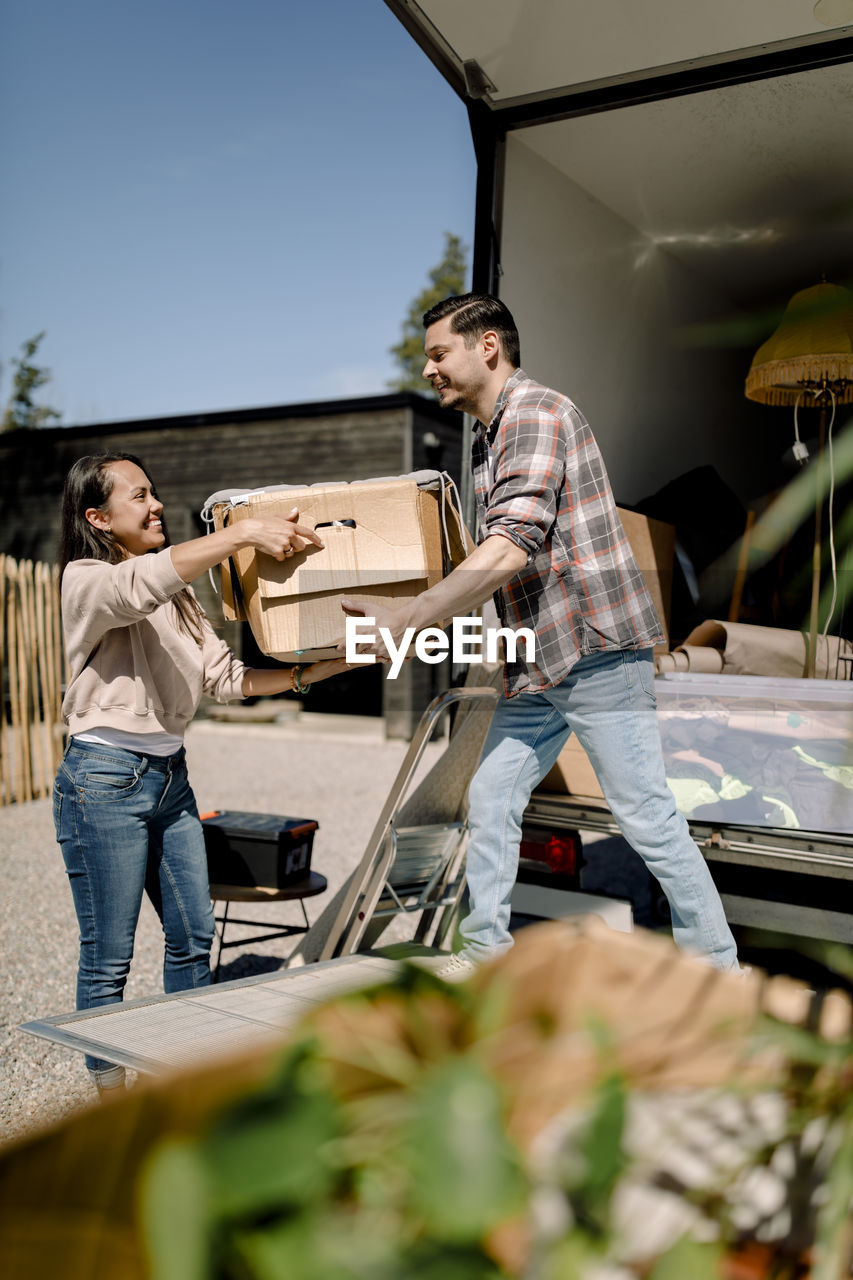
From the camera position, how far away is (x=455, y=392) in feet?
8.66

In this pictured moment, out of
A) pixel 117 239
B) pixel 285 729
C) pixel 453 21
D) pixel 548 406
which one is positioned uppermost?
pixel 117 239

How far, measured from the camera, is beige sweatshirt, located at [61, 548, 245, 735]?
223 centimetres

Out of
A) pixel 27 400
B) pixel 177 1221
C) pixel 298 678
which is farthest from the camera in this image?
pixel 27 400

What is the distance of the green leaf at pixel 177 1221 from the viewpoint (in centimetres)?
28

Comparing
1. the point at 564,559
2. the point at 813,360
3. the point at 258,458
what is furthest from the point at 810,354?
the point at 258,458

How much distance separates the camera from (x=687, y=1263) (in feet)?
1.17

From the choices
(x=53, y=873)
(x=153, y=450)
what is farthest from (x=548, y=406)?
(x=153, y=450)

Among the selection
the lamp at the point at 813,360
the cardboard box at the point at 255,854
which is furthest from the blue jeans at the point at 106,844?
the lamp at the point at 813,360

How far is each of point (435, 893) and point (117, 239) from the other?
879 inches

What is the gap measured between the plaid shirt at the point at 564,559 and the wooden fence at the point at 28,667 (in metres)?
5.44

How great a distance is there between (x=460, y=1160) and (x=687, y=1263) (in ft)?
0.37

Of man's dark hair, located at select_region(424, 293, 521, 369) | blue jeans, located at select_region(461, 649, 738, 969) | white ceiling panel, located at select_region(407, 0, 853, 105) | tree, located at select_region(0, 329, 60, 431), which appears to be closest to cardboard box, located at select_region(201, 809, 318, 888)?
blue jeans, located at select_region(461, 649, 738, 969)

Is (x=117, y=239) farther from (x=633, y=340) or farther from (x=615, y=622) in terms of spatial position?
(x=615, y=622)

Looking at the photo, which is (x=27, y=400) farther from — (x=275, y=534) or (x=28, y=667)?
(x=275, y=534)
